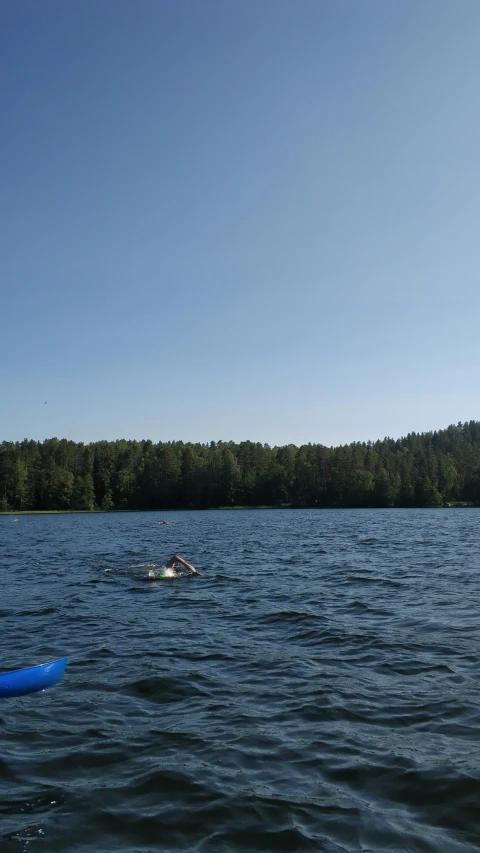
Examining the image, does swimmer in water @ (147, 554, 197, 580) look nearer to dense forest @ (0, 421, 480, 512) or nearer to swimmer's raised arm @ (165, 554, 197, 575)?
swimmer's raised arm @ (165, 554, 197, 575)

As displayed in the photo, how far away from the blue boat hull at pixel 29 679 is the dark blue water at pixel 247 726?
0.51 meters

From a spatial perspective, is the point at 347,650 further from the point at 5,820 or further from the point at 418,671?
the point at 5,820

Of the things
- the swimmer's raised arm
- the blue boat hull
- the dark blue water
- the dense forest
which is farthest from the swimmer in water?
the dense forest

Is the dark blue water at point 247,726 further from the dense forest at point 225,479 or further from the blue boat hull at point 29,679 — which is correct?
the dense forest at point 225,479

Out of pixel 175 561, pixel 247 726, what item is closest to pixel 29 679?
pixel 247 726

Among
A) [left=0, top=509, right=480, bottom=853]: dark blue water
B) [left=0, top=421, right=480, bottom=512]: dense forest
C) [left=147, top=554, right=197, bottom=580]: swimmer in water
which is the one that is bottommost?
[left=0, top=509, right=480, bottom=853]: dark blue water

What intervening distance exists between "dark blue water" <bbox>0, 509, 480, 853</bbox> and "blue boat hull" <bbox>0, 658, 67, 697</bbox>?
51 cm

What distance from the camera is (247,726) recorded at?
9383 mm

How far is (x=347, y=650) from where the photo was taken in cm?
1373

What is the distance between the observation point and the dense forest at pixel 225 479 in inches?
5797

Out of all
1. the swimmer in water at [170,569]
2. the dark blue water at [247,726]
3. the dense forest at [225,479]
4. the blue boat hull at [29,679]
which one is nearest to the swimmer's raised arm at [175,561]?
the swimmer in water at [170,569]

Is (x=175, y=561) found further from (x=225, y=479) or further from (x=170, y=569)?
(x=225, y=479)

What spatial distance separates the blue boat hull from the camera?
975cm

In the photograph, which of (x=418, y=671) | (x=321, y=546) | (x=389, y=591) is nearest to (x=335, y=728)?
(x=418, y=671)
